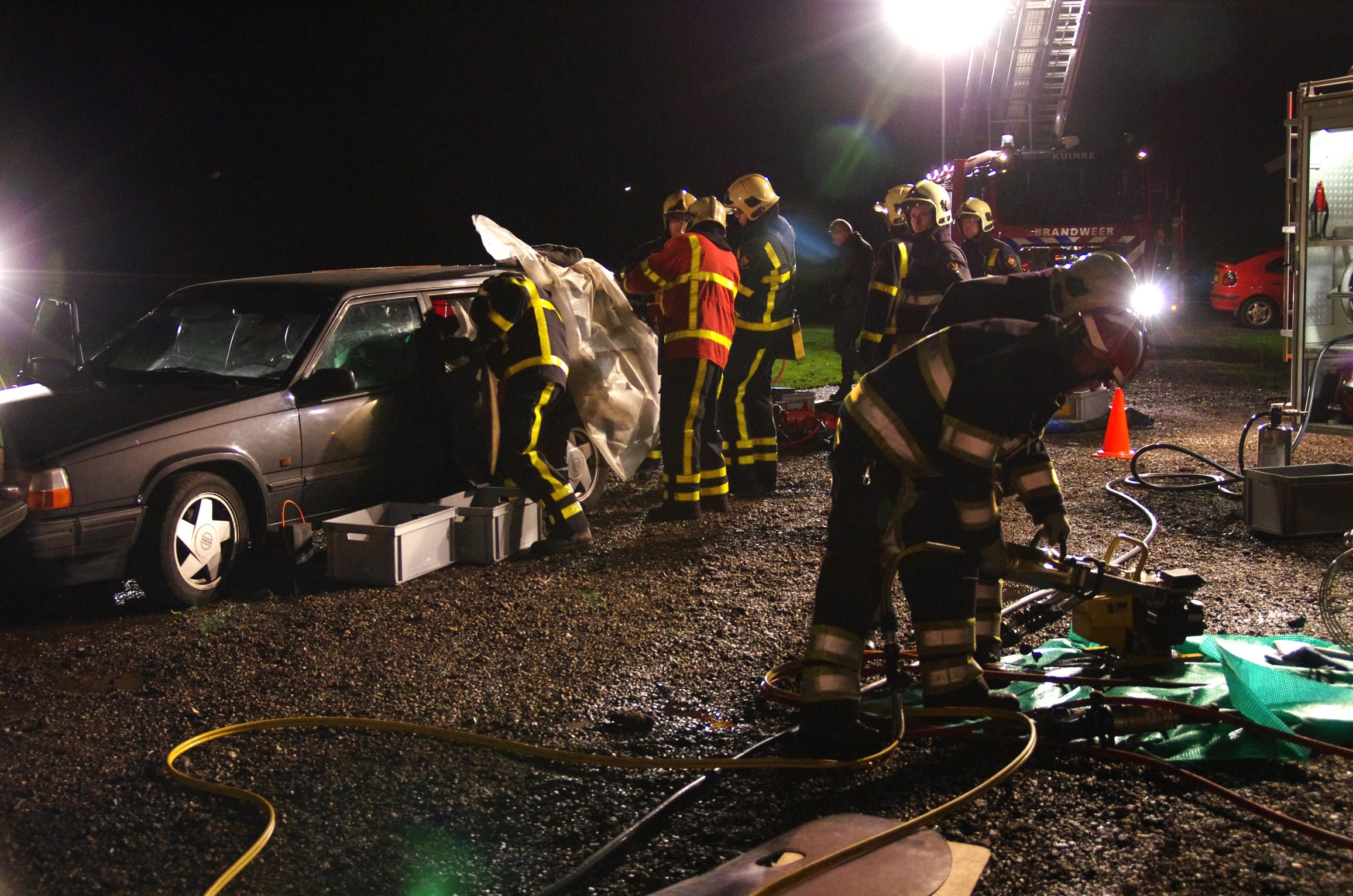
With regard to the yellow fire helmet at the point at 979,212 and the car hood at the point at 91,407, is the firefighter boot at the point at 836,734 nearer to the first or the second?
the car hood at the point at 91,407

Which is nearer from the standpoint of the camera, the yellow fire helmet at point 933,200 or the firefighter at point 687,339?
the firefighter at point 687,339

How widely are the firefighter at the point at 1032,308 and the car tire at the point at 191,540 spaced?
3825mm

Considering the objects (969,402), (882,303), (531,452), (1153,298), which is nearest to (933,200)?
(882,303)

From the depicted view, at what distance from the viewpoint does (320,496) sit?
626 cm

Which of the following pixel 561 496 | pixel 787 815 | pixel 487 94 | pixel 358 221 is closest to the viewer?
pixel 787 815

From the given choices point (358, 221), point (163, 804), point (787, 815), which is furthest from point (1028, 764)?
point (358, 221)

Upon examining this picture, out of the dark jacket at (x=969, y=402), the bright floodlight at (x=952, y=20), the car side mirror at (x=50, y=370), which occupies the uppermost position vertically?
the bright floodlight at (x=952, y=20)

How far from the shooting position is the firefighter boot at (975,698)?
3979 mm

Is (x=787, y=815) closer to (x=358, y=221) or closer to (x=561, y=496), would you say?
(x=561, y=496)

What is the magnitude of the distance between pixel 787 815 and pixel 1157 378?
42.6 feet

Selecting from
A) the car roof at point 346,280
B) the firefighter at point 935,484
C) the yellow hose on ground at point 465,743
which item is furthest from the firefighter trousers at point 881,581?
the car roof at point 346,280

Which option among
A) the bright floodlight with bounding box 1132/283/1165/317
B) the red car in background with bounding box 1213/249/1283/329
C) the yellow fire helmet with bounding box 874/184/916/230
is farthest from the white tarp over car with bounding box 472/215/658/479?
the red car in background with bounding box 1213/249/1283/329

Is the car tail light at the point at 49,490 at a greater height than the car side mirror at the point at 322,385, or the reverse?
the car side mirror at the point at 322,385

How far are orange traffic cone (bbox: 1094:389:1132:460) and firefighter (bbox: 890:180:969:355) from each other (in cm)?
201
